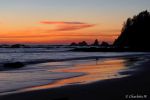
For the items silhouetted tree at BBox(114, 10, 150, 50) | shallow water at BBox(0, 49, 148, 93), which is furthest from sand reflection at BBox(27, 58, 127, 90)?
silhouetted tree at BBox(114, 10, 150, 50)

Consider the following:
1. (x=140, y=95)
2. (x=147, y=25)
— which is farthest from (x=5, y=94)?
(x=147, y=25)

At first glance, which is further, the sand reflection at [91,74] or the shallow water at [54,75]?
the sand reflection at [91,74]

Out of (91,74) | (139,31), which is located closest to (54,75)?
(91,74)

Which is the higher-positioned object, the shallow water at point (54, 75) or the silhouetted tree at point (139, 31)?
the silhouetted tree at point (139, 31)

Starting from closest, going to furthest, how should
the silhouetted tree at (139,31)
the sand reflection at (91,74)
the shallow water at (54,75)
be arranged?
the shallow water at (54,75)
the sand reflection at (91,74)
the silhouetted tree at (139,31)

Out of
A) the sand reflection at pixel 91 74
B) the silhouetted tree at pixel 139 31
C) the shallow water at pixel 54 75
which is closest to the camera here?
the shallow water at pixel 54 75

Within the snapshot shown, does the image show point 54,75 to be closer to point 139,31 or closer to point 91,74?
point 91,74

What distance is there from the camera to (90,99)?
10891 millimetres

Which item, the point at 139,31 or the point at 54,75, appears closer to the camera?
the point at 54,75

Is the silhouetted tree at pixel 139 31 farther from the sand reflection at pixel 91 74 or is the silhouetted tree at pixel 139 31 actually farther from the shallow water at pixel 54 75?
the sand reflection at pixel 91 74

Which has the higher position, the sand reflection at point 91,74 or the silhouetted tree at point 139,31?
the silhouetted tree at point 139,31

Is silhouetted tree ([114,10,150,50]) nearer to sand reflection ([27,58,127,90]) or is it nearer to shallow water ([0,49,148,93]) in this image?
shallow water ([0,49,148,93])

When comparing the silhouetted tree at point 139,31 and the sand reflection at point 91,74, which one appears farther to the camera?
the silhouetted tree at point 139,31

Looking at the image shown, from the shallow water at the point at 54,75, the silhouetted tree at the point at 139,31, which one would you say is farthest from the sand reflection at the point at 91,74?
the silhouetted tree at the point at 139,31
